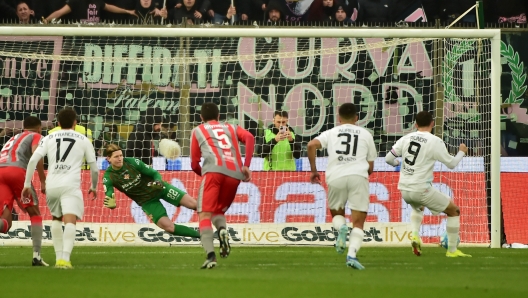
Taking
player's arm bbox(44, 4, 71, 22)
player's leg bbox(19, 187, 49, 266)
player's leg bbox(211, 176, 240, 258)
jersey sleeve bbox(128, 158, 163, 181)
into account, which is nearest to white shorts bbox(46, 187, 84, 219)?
player's leg bbox(19, 187, 49, 266)

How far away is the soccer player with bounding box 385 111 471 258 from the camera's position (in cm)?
1419

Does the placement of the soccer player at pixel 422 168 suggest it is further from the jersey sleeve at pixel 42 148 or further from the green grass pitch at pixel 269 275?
the jersey sleeve at pixel 42 148

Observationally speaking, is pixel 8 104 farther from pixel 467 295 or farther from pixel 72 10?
pixel 467 295

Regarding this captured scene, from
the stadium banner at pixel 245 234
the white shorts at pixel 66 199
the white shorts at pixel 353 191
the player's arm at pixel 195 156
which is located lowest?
the stadium banner at pixel 245 234

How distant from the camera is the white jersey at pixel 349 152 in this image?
40.5 ft

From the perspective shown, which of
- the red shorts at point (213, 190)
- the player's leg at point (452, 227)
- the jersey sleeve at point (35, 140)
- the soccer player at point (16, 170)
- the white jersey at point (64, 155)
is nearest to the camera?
the white jersey at point (64, 155)

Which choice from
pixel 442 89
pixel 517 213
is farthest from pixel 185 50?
pixel 517 213

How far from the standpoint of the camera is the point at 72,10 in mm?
21516

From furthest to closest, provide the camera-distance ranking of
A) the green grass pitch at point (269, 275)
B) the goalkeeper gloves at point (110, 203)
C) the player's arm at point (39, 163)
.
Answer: the goalkeeper gloves at point (110, 203)
the player's arm at point (39, 163)
the green grass pitch at point (269, 275)

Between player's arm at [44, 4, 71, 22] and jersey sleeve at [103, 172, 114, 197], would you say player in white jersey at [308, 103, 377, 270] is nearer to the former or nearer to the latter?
jersey sleeve at [103, 172, 114, 197]

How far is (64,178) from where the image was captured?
12.2m

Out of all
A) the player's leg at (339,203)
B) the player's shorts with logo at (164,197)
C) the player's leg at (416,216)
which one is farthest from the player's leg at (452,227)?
the player's shorts with logo at (164,197)

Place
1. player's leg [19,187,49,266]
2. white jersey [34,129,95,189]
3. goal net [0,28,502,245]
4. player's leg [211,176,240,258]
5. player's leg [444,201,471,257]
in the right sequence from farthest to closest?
1. goal net [0,28,502,245]
2. player's leg [444,201,471,257]
3. player's leg [19,187,49,266]
4. player's leg [211,176,240,258]
5. white jersey [34,129,95,189]

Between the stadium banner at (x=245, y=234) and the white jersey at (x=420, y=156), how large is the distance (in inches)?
137
